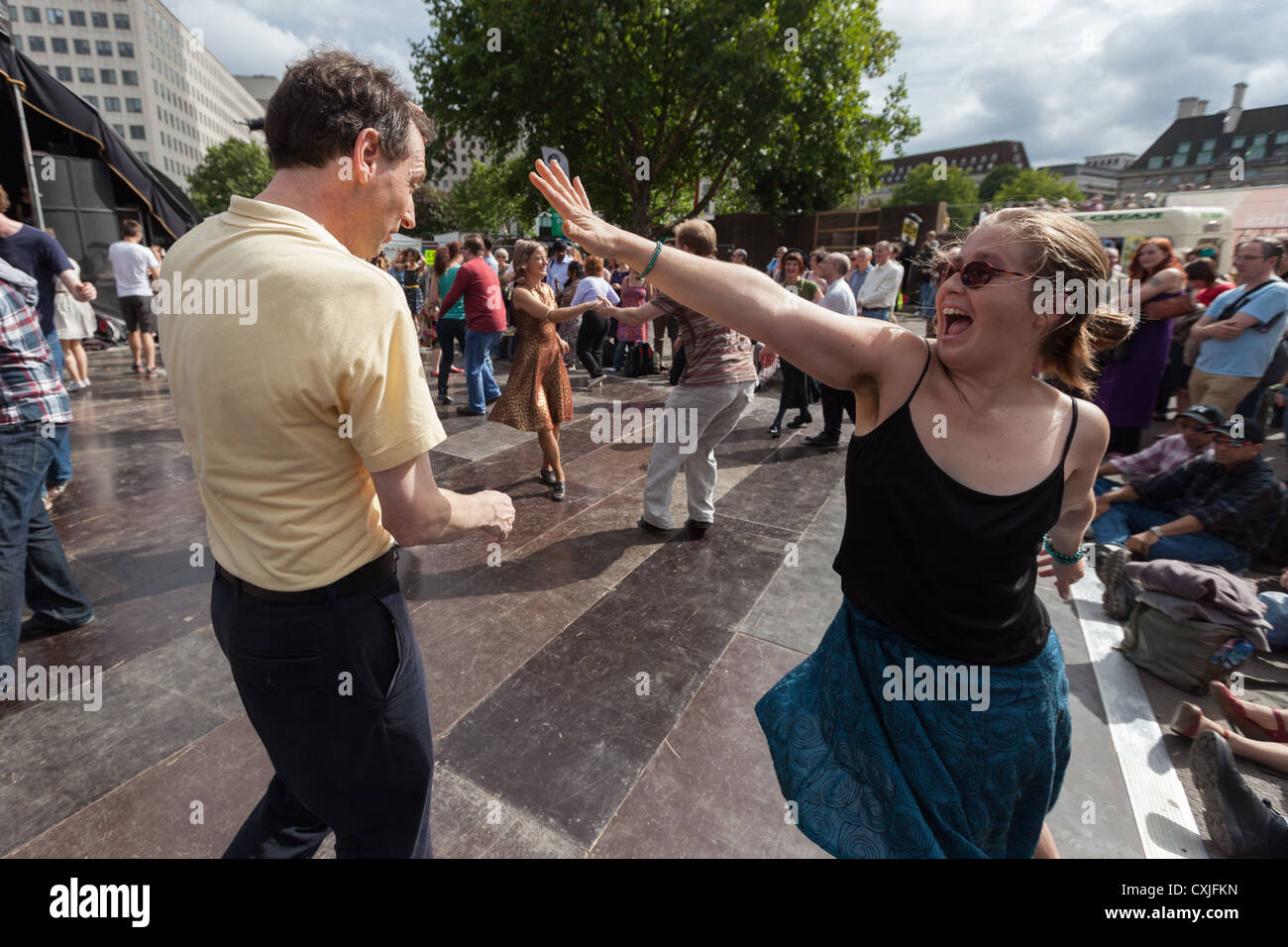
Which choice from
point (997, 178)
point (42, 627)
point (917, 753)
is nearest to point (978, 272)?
point (917, 753)

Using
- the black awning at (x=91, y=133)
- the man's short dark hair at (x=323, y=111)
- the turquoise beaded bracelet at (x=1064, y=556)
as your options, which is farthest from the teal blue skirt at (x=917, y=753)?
the black awning at (x=91, y=133)

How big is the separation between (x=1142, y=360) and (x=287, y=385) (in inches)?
269

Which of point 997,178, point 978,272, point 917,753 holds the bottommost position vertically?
point 917,753

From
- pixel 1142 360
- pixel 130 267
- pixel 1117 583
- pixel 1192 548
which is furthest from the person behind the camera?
pixel 130 267

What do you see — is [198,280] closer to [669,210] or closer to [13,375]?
[13,375]

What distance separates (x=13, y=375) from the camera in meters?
2.88

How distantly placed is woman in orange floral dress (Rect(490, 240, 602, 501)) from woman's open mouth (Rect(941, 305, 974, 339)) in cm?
416

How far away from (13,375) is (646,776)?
128 inches

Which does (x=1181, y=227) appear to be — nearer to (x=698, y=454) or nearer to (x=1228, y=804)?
(x=698, y=454)

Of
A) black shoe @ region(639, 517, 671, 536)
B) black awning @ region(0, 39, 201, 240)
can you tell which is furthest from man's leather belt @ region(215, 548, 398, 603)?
black awning @ region(0, 39, 201, 240)

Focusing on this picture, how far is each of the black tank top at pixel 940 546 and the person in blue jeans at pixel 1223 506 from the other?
3386 millimetres

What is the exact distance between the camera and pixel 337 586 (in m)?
1.39
